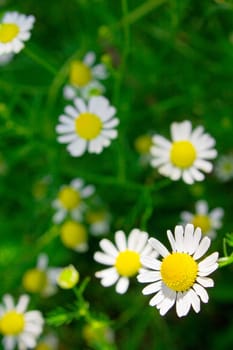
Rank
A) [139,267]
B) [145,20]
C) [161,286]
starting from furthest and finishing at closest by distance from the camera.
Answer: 1. [145,20]
2. [139,267]
3. [161,286]

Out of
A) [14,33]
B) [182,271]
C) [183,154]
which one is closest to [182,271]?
[182,271]

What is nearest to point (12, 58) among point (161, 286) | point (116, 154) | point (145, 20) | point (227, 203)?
point (145, 20)

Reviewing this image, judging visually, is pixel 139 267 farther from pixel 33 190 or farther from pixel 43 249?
pixel 33 190

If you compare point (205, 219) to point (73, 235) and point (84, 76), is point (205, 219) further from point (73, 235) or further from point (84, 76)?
point (84, 76)

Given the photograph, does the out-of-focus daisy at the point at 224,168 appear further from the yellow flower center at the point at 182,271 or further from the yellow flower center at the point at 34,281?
the yellow flower center at the point at 182,271

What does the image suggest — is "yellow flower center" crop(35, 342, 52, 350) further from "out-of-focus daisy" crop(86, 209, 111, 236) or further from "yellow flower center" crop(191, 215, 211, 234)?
"yellow flower center" crop(191, 215, 211, 234)
